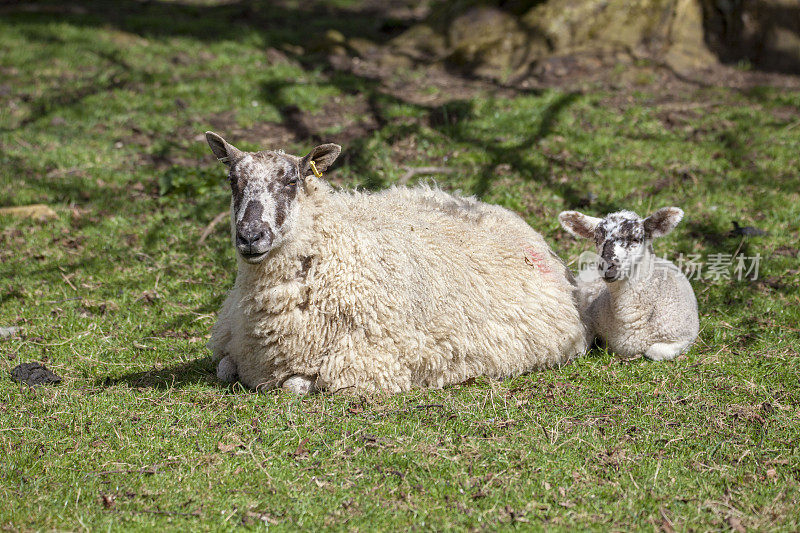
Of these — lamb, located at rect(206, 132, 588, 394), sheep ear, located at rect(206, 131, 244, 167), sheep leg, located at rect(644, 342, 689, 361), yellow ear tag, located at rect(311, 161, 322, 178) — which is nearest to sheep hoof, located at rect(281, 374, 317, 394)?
lamb, located at rect(206, 132, 588, 394)

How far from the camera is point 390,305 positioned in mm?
5352

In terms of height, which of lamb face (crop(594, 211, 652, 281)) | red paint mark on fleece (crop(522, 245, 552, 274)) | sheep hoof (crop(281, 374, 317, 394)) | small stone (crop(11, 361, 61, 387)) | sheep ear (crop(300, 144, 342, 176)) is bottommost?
small stone (crop(11, 361, 61, 387))

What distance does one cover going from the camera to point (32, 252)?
7.84m

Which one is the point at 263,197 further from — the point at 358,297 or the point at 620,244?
the point at 620,244

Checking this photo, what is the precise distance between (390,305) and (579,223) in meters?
1.80

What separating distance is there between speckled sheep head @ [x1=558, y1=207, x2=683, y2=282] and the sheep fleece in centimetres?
58

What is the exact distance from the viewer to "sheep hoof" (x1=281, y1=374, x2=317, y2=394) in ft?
17.1

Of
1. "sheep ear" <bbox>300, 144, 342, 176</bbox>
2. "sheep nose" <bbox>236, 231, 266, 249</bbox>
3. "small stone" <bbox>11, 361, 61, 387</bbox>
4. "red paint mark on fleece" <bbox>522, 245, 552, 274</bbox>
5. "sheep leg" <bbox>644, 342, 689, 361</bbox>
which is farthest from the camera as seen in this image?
"red paint mark on fleece" <bbox>522, 245, 552, 274</bbox>

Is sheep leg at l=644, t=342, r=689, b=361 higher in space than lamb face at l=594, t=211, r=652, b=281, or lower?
lower

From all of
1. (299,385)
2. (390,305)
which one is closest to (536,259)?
(390,305)

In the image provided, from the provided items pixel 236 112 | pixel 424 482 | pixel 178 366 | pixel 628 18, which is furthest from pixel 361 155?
pixel 424 482

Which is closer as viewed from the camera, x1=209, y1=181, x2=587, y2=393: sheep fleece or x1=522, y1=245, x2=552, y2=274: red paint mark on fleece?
x1=209, y1=181, x2=587, y2=393: sheep fleece

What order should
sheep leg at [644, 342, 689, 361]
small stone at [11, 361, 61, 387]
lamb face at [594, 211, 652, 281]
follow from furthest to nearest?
sheep leg at [644, 342, 689, 361]
lamb face at [594, 211, 652, 281]
small stone at [11, 361, 61, 387]

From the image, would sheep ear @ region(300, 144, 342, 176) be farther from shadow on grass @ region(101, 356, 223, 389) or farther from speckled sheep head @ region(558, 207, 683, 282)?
speckled sheep head @ region(558, 207, 683, 282)
